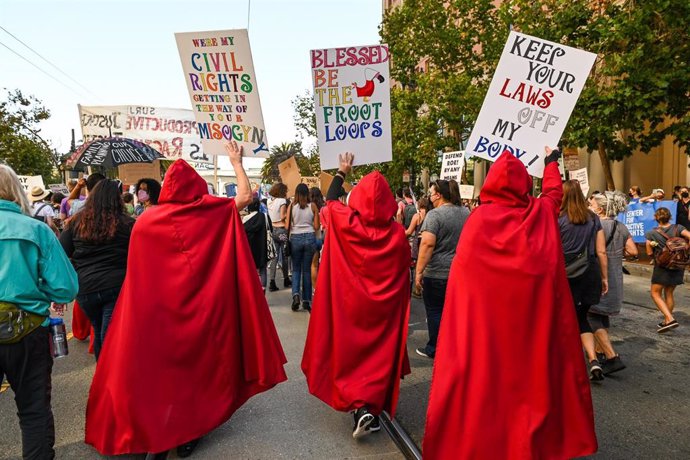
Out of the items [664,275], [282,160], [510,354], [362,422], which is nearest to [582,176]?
[664,275]

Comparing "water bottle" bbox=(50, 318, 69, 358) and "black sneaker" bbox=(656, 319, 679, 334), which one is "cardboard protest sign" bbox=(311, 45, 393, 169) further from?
"black sneaker" bbox=(656, 319, 679, 334)

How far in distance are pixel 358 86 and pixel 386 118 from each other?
46cm

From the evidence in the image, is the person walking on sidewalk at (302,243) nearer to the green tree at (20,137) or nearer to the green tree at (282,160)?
the green tree at (20,137)

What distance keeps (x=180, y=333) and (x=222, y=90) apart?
2871 mm

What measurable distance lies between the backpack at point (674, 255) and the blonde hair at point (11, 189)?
717 centimetres

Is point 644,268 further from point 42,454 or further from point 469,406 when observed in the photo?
point 42,454

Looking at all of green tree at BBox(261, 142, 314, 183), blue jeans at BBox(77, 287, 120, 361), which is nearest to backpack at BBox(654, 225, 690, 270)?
blue jeans at BBox(77, 287, 120, 361)

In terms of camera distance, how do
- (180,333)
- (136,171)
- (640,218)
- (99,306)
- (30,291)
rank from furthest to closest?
(640,218), (136,171), (99,306), (180,333), (30,291)

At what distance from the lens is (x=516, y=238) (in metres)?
3.09

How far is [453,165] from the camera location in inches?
504

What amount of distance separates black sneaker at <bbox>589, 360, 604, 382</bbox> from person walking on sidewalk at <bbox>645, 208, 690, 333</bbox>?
2584 mm

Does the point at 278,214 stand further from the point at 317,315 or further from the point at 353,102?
the point at 317,315

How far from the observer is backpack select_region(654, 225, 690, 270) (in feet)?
22.8

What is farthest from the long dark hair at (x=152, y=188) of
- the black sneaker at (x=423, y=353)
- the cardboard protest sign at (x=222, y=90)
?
the black sneaker at (x=423, y=353)
